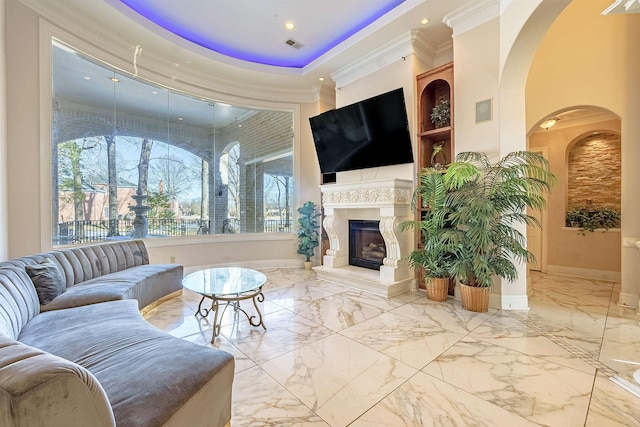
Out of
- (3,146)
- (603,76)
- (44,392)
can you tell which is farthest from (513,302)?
(3,146)

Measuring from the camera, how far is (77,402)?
749 mm

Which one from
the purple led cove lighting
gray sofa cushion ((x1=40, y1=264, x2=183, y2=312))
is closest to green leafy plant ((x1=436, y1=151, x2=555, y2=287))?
the purple led cove lighting

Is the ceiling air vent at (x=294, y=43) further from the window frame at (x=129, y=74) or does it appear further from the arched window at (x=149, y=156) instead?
the arched window at (x=149, y=156)

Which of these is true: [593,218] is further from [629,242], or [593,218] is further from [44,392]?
[44,392]

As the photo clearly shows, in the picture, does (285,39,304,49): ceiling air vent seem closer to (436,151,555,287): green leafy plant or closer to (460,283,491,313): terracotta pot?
(436,151,555,287): green leafy plant

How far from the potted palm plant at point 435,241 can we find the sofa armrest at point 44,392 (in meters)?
3.08

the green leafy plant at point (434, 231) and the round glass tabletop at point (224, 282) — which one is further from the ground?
the green leafy plant at point (434, 231)

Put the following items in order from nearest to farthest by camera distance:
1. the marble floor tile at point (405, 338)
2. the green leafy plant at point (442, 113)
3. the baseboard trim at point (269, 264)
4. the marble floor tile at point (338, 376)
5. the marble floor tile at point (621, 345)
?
the marble floor tile at point (338, 376), the marble floor tile at point (621, 345), the marble floor tile at point (405, 338), the green leafy plant at point (442, 113), the baseboard trim at point (269, 264)

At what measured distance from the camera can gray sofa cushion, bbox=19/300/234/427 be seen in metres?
1.04

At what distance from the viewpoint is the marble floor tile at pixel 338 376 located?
1582 millimetres

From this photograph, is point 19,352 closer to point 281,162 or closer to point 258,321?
point 258,321

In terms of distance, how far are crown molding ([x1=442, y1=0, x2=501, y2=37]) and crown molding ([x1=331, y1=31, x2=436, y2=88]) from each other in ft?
1.43

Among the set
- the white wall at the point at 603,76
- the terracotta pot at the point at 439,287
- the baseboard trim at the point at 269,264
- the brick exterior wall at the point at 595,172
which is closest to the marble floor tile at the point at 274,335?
the terracotta pot at the point at 439,287

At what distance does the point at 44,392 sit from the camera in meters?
0.69
